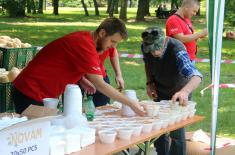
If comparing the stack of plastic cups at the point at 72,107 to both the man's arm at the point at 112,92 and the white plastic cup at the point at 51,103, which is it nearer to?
the white plastic cup at the point at 51,103

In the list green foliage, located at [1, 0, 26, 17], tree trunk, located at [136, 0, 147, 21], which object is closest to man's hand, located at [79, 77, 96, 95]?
tree trunk, located at [136, 0, 147, 21]

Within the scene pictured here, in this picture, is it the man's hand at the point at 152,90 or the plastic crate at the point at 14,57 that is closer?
the man's hand at the point at 152,90

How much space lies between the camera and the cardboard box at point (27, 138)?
6.68 feet

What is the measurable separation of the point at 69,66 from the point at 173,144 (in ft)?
3.87

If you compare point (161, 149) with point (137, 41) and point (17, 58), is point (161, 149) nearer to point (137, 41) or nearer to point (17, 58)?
point (17, 58)

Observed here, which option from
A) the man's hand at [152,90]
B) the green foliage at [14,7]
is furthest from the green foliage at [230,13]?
the green foliage at [14,7]

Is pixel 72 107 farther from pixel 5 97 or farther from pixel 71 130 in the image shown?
pixel 5 97

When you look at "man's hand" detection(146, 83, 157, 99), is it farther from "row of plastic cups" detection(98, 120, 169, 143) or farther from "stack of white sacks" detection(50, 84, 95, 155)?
"stack of white sacks" detection(50, 84, 95, 155)

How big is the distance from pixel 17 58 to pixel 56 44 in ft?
7.84

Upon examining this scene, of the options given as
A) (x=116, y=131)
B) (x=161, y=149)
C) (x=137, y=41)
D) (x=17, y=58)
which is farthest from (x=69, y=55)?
(x=137, y=41)

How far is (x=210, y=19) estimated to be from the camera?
3072mm

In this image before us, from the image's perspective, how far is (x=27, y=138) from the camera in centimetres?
212

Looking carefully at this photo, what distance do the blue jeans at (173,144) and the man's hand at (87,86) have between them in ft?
2.29

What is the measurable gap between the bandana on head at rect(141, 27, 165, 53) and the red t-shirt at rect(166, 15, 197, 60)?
1.32m
